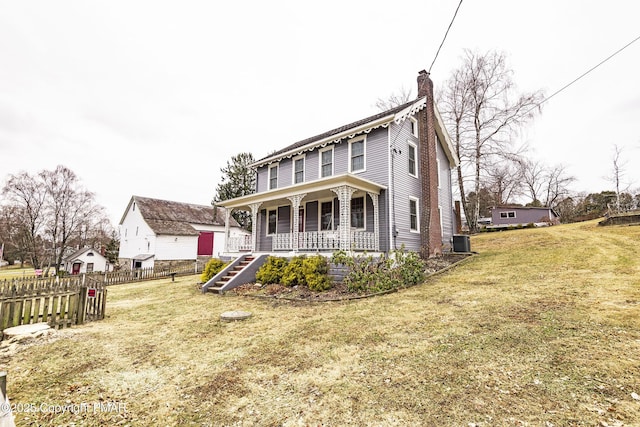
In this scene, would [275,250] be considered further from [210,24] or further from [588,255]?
[588,255]

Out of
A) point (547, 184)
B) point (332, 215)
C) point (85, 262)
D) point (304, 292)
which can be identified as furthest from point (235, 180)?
point (547, 184)

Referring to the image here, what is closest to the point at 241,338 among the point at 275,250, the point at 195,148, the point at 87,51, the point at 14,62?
the point at 275,250

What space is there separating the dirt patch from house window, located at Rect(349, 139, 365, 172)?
18.2 feet

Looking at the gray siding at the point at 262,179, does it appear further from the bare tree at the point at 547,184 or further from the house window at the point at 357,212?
the bare tree at the point at 547,184

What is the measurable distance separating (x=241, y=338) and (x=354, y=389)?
9.71ft

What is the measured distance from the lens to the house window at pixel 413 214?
13.9m

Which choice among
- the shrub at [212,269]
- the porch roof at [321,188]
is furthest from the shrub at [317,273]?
the shrub at [212,269]

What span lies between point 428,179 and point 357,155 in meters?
3.84

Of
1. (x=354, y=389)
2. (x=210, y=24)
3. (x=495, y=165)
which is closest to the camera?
(x=354, y=389)

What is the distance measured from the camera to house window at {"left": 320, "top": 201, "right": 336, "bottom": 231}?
47.5 feet

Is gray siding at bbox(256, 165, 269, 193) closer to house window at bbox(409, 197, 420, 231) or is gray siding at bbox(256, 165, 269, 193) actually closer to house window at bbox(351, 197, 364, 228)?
house window at bbox(351, 197, 364, 228)

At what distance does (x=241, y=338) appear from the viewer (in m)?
5.62

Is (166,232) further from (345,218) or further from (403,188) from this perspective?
(403,188)

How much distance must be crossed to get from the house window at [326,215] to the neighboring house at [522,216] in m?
27.0
